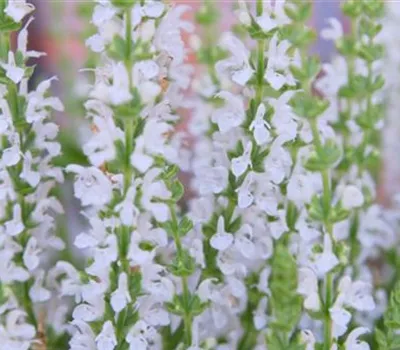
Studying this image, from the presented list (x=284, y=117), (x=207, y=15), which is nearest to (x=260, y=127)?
(x=284, y=117)

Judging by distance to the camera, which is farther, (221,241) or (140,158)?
(221,241)

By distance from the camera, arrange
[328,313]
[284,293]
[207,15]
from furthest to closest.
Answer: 1. [207,15]
2. [328,313]
3. [284,293]

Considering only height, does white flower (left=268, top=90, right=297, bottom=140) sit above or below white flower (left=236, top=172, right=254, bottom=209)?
above

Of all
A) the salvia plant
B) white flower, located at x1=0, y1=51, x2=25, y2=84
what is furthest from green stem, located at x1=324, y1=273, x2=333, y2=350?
white flower, located at x1=0, y1=51, x2=25, y2=84

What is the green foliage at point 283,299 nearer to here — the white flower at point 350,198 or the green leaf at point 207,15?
the white flower at point 350,198

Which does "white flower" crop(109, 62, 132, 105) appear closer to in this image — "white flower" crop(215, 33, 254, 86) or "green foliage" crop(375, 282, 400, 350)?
"white flower" crop(215, 33, 254, 86)

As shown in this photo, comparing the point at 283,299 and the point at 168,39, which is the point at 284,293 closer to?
the point at 283,299
